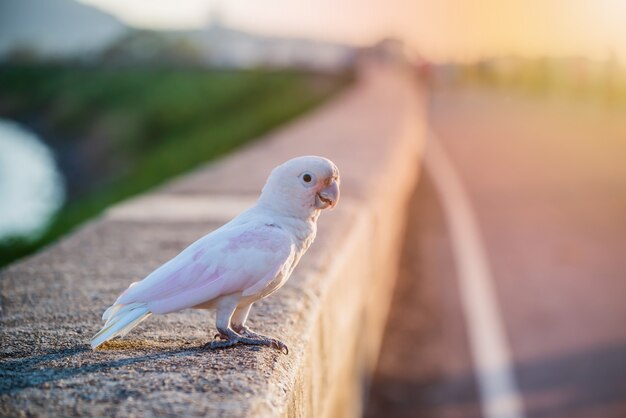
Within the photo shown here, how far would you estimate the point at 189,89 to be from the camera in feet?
128

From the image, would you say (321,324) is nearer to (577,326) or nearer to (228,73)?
(577,326)

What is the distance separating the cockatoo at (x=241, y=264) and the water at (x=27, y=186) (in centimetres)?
919

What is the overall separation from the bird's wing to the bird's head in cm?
17

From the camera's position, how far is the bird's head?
2.88 metres

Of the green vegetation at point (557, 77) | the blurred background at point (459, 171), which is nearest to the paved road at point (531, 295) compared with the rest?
the blurred background at point (459, 171)

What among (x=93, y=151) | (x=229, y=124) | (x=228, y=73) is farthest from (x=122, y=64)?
(x=229, y=124)

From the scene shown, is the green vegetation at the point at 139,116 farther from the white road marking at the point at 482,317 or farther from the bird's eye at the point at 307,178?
the bird's eye at the point at 307,178

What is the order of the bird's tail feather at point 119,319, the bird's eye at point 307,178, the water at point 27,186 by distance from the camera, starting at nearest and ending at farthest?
the bird's tail feather at point 119,319
the bird's eye at point 307,178
the water at point 27,186

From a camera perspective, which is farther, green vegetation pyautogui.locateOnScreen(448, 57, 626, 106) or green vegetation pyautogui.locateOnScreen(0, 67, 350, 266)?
green vegetation pyautogui.locateOnScreen(448, 57, 626, 106)

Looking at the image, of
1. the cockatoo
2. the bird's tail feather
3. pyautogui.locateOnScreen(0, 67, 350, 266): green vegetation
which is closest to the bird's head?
the cockatoo

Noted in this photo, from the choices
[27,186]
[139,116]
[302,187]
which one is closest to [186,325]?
[302,187]

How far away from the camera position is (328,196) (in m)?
2.92

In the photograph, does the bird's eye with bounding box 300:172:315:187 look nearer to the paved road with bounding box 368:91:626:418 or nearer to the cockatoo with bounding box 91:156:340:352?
the cockatoo with bounding box 91:156:340:352

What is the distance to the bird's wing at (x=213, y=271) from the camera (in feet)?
8.75
